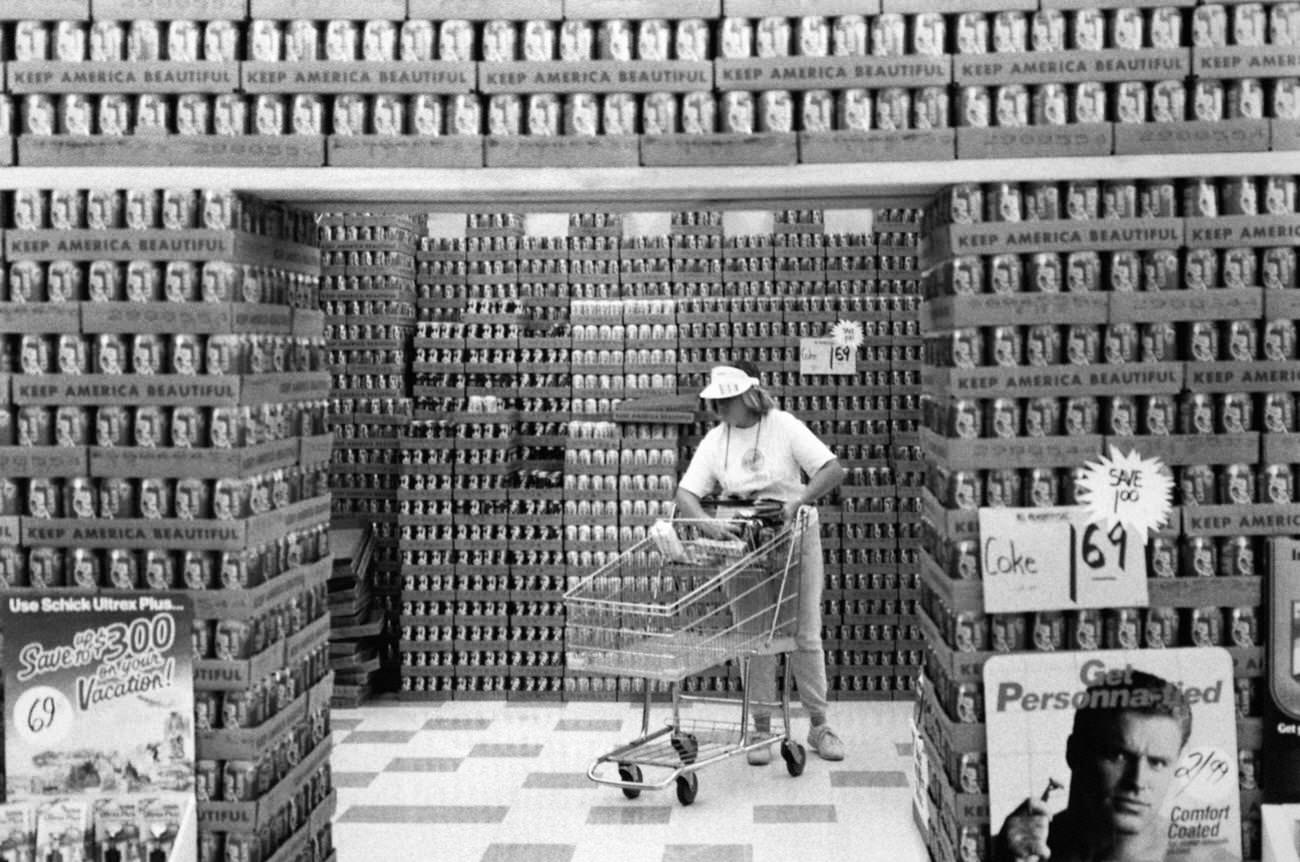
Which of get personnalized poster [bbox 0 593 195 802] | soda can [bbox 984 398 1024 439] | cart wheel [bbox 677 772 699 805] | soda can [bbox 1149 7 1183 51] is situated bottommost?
cart wheel [bbox 677 772 699 805]

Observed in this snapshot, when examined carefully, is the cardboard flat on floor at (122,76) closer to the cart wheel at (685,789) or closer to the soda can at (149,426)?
the soda can at (149,426)

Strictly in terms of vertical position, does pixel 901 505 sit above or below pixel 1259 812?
above

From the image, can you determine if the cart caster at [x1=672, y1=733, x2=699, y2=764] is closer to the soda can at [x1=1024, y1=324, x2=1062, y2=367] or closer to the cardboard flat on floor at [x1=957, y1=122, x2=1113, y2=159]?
the soda can at [x1=1024, y1=324, x2=1062, y2=367]

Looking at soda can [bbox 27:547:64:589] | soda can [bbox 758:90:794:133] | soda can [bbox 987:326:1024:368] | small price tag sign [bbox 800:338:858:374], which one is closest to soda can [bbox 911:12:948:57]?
soda can [bbox 758:90:794:133]

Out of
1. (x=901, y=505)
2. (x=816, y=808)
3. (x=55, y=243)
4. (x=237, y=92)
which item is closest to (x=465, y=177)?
(x=237, y=92)

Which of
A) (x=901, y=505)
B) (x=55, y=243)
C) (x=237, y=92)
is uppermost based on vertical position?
(x=237, y=92)

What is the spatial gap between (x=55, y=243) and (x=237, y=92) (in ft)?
2.43

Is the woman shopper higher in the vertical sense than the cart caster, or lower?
higher

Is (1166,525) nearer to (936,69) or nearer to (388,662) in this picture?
(936,69)

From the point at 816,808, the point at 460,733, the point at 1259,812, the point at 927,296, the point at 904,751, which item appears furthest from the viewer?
the point at 460,733

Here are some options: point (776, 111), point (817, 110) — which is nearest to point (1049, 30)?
point (817, 110)

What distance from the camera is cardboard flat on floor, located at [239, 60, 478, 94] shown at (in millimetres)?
4629

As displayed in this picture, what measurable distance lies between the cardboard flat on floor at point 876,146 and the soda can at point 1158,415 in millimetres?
998

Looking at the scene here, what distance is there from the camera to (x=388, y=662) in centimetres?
906
